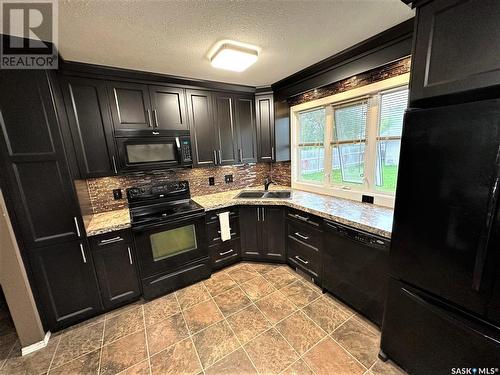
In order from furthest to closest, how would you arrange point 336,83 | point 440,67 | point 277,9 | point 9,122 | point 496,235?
point 336,83, point 9,122, point 277,9, point 440,67, point 496,235

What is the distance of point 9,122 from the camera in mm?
1447

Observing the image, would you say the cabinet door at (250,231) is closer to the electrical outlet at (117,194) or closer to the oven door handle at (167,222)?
the oven door handle at (167,222)

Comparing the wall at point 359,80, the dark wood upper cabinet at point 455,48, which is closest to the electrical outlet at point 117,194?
the wall at point 359,80

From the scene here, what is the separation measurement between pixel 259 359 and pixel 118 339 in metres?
1.24

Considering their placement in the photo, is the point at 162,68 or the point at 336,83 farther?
the point at 336,83

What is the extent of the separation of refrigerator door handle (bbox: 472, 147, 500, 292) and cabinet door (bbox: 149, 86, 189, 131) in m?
2.60

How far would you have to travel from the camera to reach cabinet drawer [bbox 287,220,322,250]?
2.16 meters

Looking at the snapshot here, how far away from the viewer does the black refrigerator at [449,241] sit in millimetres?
930

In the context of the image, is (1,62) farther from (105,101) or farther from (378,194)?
(378,194)

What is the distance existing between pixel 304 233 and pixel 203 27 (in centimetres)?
214

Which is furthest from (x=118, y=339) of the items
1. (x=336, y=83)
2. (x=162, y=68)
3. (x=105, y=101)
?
(x=336, y=83)

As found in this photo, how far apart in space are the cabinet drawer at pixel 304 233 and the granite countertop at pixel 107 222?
180cm

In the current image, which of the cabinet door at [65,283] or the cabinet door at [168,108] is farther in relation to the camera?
the cabinet door at [168,108]

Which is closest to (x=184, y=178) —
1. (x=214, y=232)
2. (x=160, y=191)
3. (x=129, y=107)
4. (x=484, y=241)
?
(x=160, y=191)
